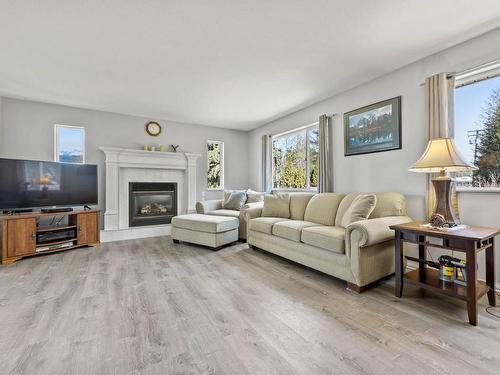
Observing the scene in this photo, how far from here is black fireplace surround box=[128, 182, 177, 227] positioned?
4.79 metres

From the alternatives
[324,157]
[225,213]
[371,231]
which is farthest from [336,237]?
[225,213]

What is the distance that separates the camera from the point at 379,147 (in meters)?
3.19

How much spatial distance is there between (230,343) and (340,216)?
2.03 meters

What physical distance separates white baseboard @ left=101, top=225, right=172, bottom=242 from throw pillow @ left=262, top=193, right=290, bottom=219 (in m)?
2.31

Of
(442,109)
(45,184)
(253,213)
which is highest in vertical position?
(442,109)

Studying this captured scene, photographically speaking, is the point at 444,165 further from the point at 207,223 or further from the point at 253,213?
the point at 207,223

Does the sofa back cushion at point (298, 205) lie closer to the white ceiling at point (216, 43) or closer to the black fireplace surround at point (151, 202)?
the white ceiling at point (216, 43)

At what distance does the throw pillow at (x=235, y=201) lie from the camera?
15.8 ft

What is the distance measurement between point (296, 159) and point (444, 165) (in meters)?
2.87

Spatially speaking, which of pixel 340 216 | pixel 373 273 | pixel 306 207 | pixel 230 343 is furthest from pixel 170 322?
pixel 306 207

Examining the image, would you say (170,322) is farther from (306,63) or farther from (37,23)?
(306,63)

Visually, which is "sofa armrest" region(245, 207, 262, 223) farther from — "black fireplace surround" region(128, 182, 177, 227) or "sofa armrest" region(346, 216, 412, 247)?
"black fireplace surround" region(128, 182, 177, 227)

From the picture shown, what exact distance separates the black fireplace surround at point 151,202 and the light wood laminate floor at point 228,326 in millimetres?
2029

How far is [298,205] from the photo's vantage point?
3717mm
